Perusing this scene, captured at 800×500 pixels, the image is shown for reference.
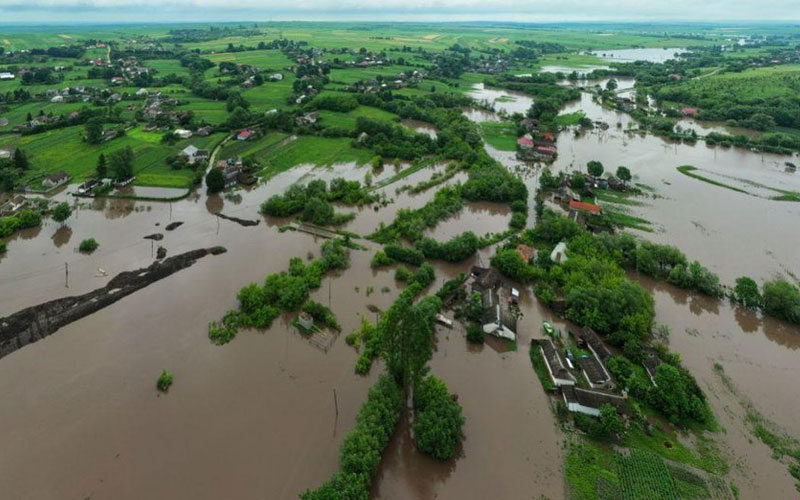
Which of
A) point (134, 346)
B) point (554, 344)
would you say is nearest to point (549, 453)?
point (554, 344)

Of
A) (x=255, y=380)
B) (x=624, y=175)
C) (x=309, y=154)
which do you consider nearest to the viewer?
(x=255, y=380)

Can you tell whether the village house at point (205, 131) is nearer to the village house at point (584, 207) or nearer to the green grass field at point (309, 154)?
the green grass field at point (309, 154)

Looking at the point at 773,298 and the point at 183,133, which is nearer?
the point at 773,298

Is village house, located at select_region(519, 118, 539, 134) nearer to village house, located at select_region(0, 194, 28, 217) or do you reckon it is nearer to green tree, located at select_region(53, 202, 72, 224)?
green tree, located at select_region(53, 202, 72, 224)

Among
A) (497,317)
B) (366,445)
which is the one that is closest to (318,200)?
(497,317)

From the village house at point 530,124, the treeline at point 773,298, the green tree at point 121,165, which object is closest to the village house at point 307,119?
the green tree at point 121,165

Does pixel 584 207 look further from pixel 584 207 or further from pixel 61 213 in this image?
pixel 61 213

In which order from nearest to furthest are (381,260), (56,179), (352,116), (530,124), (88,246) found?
1. (381,260)
2. (88,246)
3. (56,179)
4. (530,124)
5. (352,116)
